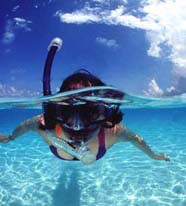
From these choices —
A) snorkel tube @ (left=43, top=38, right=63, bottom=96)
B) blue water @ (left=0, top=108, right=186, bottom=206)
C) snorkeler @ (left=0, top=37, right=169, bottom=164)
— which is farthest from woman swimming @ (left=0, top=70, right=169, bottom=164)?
blue water @ (left=0, top=108, right=186, bottom=206)

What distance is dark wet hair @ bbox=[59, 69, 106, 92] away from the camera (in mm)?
4758

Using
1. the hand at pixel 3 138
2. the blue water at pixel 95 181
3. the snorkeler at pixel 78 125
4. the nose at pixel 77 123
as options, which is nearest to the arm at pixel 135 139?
the snorkeler at pixel 78 125

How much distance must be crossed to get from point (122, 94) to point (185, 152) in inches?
268

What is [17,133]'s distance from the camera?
16.9 ft

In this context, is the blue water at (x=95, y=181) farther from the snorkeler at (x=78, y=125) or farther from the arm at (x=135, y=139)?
the snorkeler at (x=78, y=125)

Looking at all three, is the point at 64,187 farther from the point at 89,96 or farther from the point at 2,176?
the point at 89,96

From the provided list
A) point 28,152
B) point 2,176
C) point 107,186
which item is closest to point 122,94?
point 107,186

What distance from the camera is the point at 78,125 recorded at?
13.2 feet

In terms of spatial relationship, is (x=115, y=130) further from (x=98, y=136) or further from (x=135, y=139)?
(x=135, y=139)

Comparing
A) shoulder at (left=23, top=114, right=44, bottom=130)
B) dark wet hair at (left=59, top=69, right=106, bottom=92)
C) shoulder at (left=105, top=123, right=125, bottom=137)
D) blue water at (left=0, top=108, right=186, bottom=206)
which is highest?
dark wet hair at (left=59, top=69, right=106, bottom=92)

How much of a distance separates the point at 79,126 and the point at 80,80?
1242mm

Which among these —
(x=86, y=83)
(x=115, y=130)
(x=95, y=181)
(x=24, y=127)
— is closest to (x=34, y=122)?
(x=24, y=127)

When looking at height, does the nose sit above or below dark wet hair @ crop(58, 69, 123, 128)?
below

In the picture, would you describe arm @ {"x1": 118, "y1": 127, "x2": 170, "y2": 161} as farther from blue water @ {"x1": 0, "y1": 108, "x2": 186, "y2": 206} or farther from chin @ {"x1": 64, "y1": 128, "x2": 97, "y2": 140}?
blue water @ {"x1": 0, "y1": 108, "x2": 186, "y2": 206}
